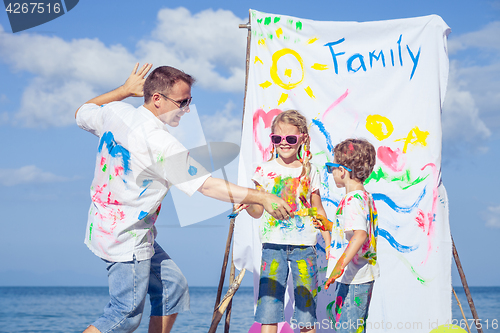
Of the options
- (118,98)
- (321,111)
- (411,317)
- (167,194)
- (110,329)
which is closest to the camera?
(110,329)

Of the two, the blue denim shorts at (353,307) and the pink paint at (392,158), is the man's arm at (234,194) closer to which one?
the blue denim shorts at (353,307)

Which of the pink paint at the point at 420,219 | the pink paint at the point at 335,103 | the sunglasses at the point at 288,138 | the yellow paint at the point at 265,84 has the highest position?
the yellow paint at the point at 265,84

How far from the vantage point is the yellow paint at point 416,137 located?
3451mm

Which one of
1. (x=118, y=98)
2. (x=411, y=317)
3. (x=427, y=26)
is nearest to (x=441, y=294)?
(x=411, y=317)

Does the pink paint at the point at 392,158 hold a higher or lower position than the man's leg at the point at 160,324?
higher

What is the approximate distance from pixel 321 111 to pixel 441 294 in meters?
1.75

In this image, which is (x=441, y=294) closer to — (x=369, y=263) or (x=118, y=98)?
(x=369, y=263)

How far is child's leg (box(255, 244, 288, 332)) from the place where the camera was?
8.16 ft

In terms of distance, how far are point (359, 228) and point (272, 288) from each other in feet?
2.19

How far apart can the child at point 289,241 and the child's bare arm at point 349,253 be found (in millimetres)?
355

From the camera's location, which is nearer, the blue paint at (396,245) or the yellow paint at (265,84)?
the blue paint at (396,245)

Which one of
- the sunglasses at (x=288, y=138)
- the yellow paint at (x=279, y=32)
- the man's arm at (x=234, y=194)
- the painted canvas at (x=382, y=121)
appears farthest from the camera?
the yellow paint at (x=279, y=32)

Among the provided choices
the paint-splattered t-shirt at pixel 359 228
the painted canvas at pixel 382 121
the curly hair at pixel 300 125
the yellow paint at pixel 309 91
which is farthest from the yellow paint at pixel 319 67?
the paint-splattered t-shirt at pixel 359 228

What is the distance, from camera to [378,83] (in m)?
3.54
